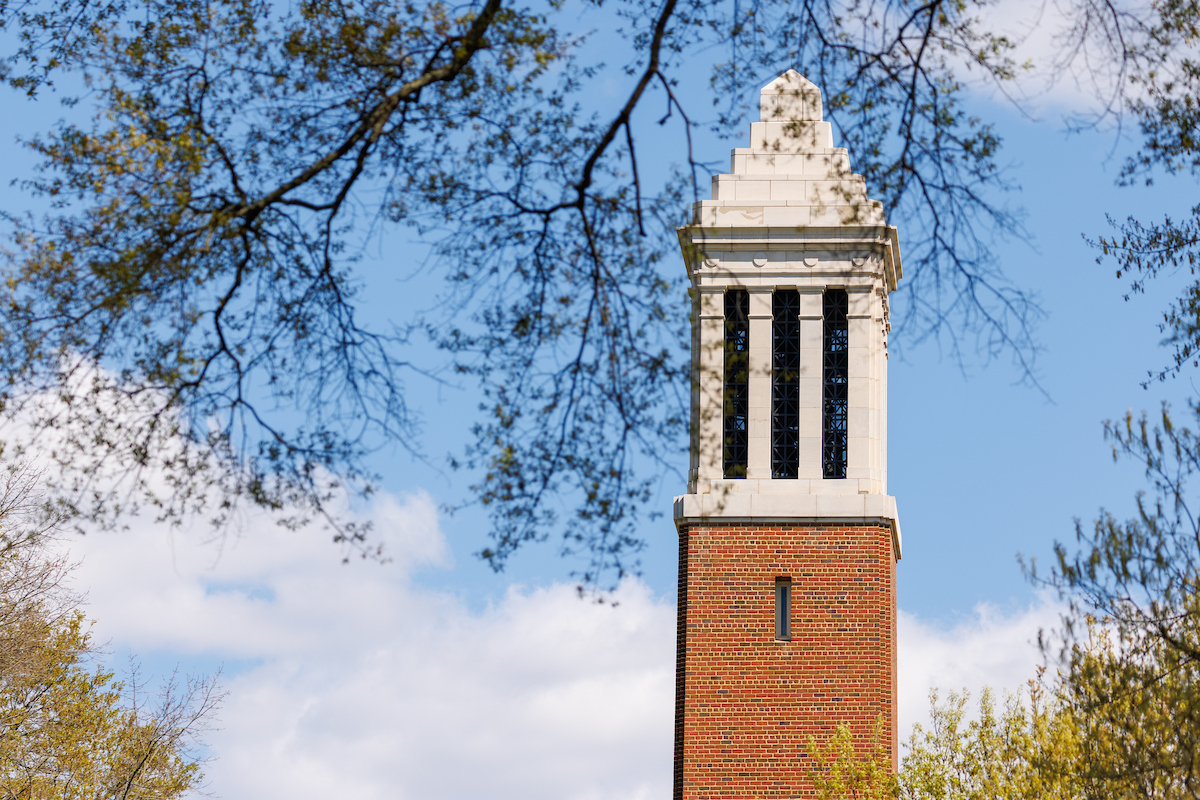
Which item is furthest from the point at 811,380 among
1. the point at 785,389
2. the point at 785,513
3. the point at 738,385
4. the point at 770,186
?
the point at 770,186

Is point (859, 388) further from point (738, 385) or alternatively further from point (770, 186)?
point (770, 186)

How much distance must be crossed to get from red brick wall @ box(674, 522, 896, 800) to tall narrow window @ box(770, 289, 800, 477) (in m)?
1.45

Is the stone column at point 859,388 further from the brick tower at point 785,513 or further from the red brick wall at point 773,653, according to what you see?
the red brick wall at point 773,653

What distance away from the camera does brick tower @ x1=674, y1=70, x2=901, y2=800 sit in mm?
28734

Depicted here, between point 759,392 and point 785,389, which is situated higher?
point 785,389

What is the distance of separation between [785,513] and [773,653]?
2450mm

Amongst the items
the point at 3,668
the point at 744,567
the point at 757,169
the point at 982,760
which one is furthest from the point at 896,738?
the point at 3,668

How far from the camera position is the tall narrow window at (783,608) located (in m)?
29.4

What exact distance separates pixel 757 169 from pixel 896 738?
10805mm

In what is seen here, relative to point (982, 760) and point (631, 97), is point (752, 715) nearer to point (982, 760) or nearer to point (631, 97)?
point (982, 760)

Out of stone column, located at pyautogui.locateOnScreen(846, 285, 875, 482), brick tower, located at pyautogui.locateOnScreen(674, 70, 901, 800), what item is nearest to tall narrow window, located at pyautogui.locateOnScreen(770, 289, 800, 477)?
brick tower, located at pyautogui.locateOnScreen(674, 70, 901, 800)

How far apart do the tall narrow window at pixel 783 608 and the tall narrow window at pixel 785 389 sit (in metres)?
2.00

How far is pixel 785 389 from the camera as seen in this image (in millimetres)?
30891

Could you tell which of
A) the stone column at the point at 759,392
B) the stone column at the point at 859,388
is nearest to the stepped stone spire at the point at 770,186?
the stone column at the point at 759,392
